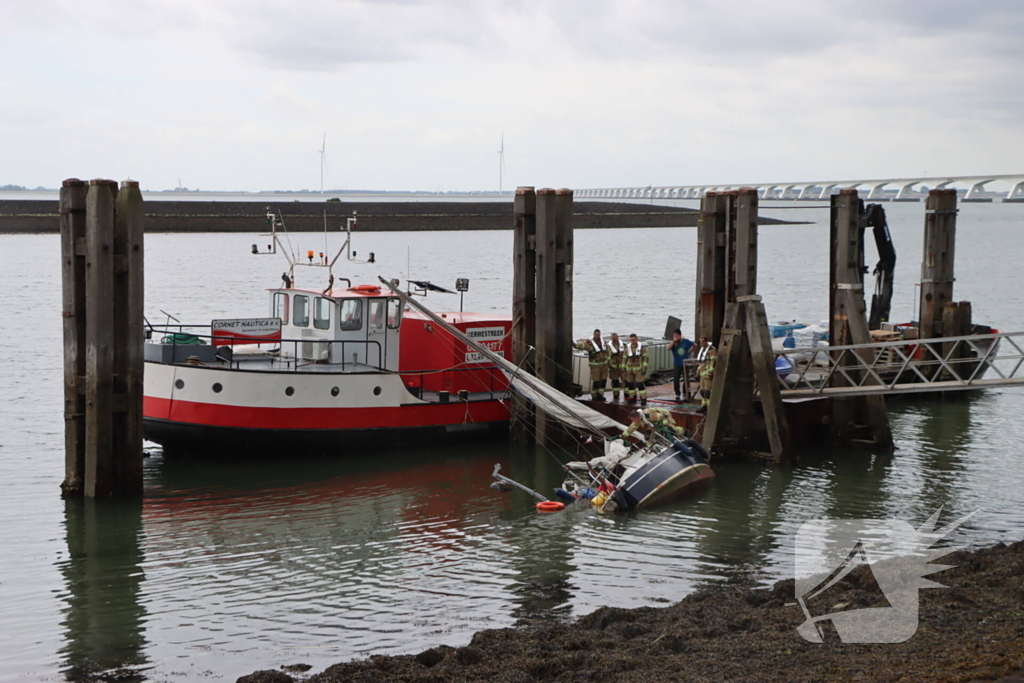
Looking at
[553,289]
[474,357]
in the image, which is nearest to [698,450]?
[553,289]

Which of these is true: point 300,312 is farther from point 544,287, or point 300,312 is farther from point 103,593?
point 103,593

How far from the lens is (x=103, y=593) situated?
1217cm

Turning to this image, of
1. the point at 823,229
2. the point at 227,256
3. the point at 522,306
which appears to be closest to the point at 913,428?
the point at 522,306

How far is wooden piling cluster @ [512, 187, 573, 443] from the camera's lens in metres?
19.2

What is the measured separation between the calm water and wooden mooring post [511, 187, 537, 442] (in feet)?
5.97

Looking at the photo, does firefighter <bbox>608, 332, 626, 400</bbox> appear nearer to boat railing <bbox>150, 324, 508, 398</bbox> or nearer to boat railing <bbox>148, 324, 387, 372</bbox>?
boat railing <bbox>150, 324, 508, 398</bbox>

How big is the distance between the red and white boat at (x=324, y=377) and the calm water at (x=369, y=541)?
593mm

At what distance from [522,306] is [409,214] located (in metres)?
62.2

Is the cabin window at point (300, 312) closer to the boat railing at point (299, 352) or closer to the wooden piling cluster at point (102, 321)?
the boat railing at point (299, 352)

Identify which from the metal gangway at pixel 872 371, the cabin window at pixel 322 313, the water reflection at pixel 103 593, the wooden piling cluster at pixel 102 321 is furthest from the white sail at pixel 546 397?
the water reflection at pixel 103 593

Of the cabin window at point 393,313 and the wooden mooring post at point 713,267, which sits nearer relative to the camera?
the cabin window at point 393,313

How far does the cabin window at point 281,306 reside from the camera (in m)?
20.3

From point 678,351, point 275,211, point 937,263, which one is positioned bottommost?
point 678,351

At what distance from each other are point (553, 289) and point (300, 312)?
4899mm
